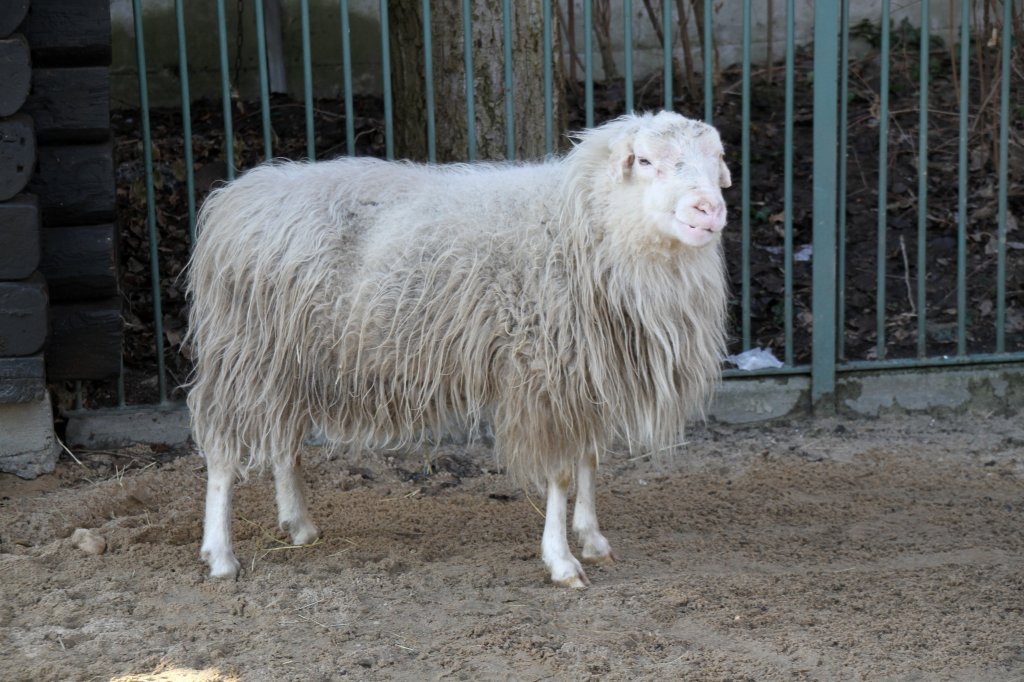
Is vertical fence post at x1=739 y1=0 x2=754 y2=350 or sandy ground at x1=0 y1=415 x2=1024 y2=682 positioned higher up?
vertical fence post at x1=739 y1=0 x2=754 y2=350

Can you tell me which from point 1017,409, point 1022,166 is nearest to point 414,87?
point 1017,409

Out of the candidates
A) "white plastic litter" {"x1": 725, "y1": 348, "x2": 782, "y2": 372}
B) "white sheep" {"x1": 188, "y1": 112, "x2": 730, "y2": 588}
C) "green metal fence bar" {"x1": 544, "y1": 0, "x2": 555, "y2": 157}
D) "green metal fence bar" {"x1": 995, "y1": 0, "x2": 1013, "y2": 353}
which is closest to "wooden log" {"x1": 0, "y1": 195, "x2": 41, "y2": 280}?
"white sheep" {"x1": 188, "y1": 112, "x2": 730, "y2": 588}

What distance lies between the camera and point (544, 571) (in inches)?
168

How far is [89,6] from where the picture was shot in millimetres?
5008

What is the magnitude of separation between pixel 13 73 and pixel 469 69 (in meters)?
1.89

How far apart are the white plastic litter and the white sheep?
5.63 ft

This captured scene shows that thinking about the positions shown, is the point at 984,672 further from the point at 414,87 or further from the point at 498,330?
the point at 414,87

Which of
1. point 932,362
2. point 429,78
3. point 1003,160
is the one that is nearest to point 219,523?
point 429,78

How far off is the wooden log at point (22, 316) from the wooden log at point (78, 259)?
25 cm

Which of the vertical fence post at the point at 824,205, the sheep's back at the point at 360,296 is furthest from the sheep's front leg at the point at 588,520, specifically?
the vertical fence post at the point at 824,205

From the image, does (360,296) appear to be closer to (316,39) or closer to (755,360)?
(755,360)

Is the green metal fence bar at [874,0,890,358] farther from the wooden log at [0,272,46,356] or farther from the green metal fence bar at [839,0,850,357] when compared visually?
the wooden log at [0,272,46,356]

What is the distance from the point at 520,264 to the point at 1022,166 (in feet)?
15.3

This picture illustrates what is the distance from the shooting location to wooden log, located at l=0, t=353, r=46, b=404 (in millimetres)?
4992
